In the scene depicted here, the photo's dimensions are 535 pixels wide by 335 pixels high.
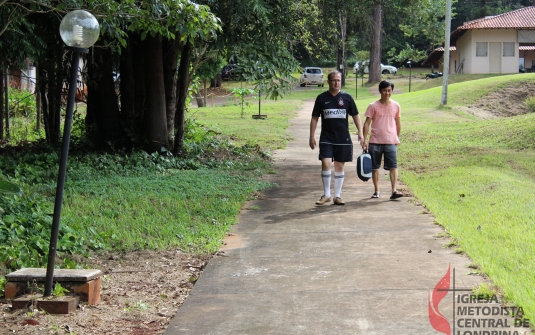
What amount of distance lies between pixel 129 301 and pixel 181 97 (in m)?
9.88

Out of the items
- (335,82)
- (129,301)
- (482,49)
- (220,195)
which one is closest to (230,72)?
(220,195)

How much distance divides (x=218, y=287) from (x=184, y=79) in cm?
976

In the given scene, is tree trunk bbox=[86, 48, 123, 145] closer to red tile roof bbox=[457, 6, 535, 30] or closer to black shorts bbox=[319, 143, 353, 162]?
black shorts bbox=[319, 143, 353, 162]

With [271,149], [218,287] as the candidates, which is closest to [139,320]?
[218,287]

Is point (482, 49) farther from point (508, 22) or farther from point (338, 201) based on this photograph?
point (338, 201)

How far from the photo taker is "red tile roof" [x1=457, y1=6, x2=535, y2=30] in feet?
142

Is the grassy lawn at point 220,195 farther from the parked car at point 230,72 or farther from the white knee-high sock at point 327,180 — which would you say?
the parked car at point 230,72

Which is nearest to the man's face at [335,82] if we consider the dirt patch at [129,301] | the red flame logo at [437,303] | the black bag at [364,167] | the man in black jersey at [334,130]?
the man in black jersey at [334,130]

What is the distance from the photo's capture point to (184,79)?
15289 mm

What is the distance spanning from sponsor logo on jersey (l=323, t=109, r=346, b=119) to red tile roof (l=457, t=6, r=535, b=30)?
35849mm

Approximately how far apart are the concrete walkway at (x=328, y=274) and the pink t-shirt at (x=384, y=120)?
35.3 inches

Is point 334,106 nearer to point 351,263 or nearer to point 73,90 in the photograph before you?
point 351,263

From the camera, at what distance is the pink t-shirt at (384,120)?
32.6ft

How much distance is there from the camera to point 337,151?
970 centimetres
